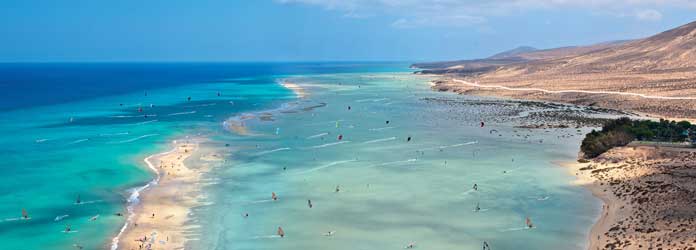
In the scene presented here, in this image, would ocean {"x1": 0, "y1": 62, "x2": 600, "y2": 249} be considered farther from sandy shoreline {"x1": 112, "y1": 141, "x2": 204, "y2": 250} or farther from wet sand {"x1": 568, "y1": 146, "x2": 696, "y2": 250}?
wet sand {"x1": 568, "y1": 146, "x2": 696, "y2": 250}

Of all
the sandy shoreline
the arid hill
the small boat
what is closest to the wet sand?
the small boat

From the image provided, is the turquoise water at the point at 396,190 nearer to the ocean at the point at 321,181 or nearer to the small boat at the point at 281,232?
the ocean at the point at 321,181

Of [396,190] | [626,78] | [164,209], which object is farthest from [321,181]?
[626,78]

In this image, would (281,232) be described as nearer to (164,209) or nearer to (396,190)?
(164,209)

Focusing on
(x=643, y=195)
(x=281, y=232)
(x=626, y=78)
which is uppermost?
(x=626, y=78)

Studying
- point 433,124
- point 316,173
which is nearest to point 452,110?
point 433,124

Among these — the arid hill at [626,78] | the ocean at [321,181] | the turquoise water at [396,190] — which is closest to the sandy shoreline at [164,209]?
the ocean at [321,181]
